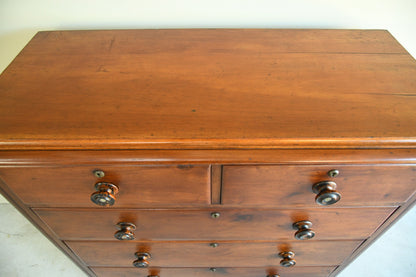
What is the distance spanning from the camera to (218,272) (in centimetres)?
98

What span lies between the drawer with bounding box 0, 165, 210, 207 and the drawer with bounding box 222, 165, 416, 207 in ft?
0.23

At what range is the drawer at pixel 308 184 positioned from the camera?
518 millimetres

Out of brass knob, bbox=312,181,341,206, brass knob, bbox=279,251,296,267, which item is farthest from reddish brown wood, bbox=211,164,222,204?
brass knob, bbox=279,251,296,267

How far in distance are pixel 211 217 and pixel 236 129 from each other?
0.28 meters

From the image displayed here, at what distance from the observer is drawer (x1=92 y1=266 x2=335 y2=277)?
95cm

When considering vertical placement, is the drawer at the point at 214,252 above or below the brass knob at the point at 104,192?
below

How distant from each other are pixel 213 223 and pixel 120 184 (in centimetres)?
28

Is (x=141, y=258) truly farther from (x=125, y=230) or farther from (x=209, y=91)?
(x=209, y=91)

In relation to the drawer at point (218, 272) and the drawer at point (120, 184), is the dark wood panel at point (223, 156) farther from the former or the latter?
the drawer at point (218, 272)

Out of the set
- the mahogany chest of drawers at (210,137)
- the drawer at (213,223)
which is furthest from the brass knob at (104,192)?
the drawer at (213,223)

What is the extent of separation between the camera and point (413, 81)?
0.59 meters

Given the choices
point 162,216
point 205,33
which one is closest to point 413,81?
point 205,33

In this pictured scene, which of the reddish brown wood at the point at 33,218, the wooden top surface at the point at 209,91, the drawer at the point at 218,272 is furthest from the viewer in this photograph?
the drawer at the point at 218,272

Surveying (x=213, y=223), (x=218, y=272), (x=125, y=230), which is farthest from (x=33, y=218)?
(x=218, y=272)
